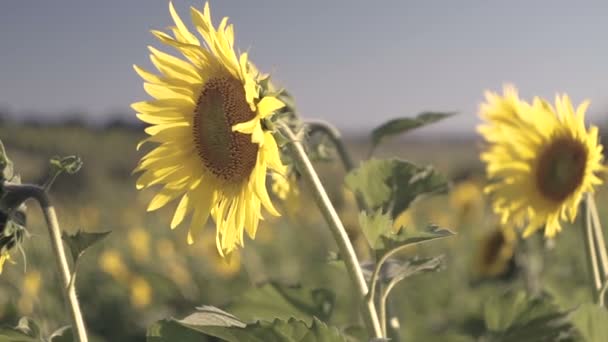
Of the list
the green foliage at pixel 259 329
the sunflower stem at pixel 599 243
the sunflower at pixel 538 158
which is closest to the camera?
the green foliage at pixel 259 329

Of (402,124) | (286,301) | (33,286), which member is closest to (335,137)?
(402,124)

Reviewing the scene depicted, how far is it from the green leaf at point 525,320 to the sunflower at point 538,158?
18 centimetres

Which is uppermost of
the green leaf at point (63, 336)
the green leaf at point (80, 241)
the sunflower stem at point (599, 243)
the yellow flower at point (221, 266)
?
the green leaf at point (80, 241)

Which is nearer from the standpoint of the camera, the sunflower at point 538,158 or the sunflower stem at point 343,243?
the sunflower stem at point 343,243

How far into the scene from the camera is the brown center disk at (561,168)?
5.45 ft

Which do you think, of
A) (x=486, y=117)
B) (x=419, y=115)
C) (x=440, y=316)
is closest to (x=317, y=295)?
(x=419, y=115)

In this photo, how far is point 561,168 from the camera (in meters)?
1.70

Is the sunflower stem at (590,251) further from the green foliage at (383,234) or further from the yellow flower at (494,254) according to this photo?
the yellow flower at (494,254)

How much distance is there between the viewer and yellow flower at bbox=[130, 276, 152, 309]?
14.3ft

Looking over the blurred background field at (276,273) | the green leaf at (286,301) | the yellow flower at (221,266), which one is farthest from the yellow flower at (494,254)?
the green leaf at (286,301)

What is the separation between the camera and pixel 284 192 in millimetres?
1398

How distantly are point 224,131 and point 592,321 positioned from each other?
1.85 feet

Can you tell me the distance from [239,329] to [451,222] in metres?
5.44

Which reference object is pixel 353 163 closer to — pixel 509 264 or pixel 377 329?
pixel 377 329
